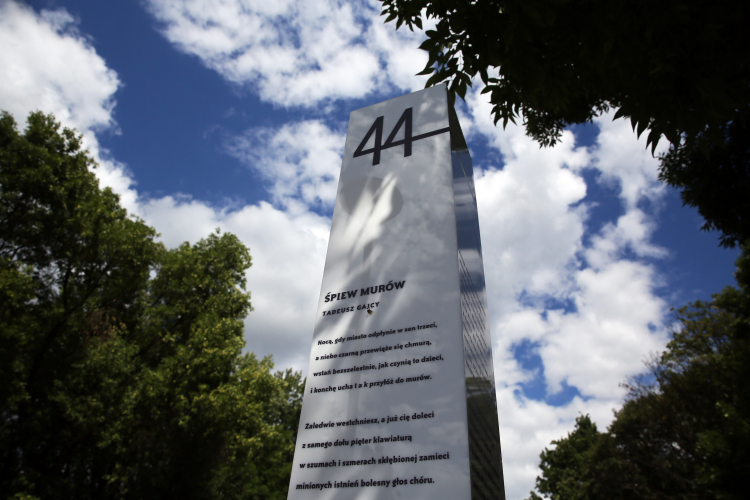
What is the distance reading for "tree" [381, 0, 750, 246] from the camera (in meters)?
2.82

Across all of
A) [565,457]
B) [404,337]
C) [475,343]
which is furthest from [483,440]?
[565,457]

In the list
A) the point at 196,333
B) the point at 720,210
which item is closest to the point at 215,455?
the point at 196,333

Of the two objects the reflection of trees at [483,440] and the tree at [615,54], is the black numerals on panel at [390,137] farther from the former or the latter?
the reflection of trees at [483,440]

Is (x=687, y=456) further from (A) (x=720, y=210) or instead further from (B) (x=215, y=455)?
(B) (x=215, y=455)

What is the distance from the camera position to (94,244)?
13.3 metres

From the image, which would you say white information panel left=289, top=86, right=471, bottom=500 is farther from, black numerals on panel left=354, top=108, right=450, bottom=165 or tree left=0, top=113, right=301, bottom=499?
tree left=0, top=113, right=301, bottom=499

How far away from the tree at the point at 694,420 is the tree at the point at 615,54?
1371 cm

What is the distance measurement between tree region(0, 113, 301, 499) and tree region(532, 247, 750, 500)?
14969 millimetres

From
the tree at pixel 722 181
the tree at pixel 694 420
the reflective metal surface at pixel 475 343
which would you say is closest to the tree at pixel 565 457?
the tree at pixel 694 420

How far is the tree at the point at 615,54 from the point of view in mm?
2820

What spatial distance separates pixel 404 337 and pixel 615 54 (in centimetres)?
258

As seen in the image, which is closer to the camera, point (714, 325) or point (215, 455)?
point (215, 455)

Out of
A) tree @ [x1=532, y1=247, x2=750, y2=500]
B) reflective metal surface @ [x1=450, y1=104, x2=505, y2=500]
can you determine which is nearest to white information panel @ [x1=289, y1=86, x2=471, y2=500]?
reflective metal surface @ [x1=450, y1=104, x2=505, y2=500]

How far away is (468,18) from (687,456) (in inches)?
921
